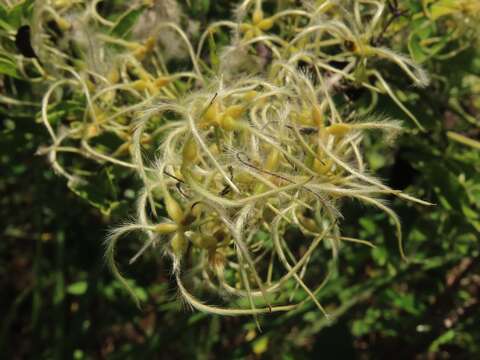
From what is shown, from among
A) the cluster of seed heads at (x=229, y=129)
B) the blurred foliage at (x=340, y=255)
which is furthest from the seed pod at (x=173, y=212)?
the blurred foliage at (x=340, y=255)

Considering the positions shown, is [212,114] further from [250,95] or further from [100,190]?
[100,190]

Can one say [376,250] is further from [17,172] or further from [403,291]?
[17,172]

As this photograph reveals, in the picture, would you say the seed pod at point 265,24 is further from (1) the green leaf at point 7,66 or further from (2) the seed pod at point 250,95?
(1) the green leaf at point 7,66

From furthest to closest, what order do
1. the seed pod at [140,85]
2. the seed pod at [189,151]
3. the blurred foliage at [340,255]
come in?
1. the blurred foliage at [340,255]
2. the seed pod at [140,85]
3. the seed pod at [189,151]

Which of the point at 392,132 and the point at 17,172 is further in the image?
the point at 17,172

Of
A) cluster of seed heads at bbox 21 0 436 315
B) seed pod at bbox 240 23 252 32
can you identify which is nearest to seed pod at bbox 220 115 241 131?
cluster of seed heads at bbox 21 0 436 315

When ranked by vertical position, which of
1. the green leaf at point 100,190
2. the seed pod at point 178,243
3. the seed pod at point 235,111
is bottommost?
the green leaf at point 100,190

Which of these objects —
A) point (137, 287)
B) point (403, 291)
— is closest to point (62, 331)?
point (137, 287)

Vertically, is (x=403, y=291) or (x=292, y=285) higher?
(x=292, y=285)

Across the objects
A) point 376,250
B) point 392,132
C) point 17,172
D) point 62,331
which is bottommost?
point 62,331
